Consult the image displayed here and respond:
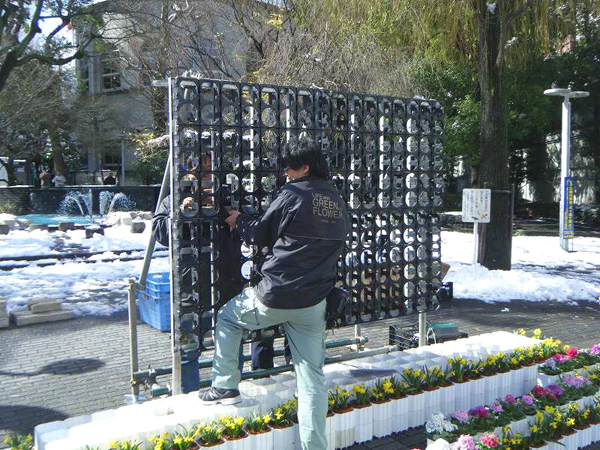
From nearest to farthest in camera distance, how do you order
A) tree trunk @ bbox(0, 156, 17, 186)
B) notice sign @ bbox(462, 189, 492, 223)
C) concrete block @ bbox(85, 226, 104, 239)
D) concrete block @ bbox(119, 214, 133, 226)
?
notice sign @ bbox(462, 189, 492, 223) → concrete block @ bbox(85, 226, 104, 239) → concrete block @ bbox(119, 214, 133, 226) → tree trunk @ bbox(0, 156, 17, 186)

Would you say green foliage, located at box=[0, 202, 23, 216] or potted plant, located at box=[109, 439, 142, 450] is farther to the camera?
green foliage, located at box=[0, 202, 23, 216]

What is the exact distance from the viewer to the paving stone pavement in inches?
192

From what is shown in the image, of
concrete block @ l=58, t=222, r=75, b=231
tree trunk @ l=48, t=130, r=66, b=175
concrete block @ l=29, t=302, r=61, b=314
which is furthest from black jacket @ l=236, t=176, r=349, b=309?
tree trunk @ l=48, t=130, r=66, b=175

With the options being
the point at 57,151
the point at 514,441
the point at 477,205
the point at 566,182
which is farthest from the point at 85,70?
the point at 514,441

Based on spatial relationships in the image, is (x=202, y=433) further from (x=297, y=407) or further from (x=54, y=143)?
(x=54, y=143)

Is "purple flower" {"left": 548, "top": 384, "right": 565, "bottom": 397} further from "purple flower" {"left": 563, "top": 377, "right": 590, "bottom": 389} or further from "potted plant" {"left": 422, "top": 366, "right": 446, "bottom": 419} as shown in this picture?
"potted plant" {"left": 422, "top": 366, "right": 446, "bottom": 419}

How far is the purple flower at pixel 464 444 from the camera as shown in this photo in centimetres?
338

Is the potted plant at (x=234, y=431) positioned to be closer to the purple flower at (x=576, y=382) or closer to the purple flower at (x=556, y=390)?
the purple flower at (x=556, y=390)

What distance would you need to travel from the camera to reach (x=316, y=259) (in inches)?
140

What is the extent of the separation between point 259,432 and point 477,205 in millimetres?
8136

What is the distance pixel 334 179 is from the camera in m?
5.02

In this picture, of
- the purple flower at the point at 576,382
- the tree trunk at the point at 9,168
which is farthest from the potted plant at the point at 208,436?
the tree trunk at the point at 9,168

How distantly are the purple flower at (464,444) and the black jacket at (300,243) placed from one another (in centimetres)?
114

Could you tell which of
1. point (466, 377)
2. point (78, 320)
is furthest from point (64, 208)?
point (466, 377)
